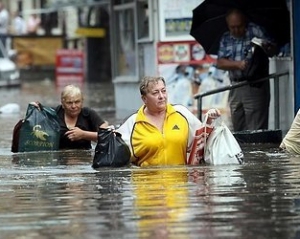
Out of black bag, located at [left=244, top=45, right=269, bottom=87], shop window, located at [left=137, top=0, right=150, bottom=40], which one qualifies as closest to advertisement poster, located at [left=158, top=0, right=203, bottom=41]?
shop window, located at [left=137, top=0, right=150, bottom=40]

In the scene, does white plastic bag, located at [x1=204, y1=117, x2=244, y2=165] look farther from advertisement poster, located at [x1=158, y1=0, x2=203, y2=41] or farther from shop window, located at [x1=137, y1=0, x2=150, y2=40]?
shop window, located at [x1=137, y1=0, x2=150, y2=40]

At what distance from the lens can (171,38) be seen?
1864 centimetres

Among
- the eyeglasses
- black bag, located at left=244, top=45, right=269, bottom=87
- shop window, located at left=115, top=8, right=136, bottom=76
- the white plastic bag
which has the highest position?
shop window, located at left=115, top=8, right=136, bottom=76

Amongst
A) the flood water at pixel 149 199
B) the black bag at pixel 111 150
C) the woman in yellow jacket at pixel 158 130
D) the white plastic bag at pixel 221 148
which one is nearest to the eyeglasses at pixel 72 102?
the flood water at pixel 149 199

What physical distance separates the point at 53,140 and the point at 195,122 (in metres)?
2.27

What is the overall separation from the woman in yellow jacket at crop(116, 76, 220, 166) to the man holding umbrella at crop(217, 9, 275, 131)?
11.2 feet

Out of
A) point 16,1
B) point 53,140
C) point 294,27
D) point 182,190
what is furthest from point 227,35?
point 16,1

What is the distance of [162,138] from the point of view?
428 inches

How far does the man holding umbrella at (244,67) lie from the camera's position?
47.1ft

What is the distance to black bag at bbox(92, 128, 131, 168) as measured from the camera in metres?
10.9

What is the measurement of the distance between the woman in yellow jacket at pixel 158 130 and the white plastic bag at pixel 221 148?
16 centimetres

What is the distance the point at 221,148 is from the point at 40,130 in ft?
8.29

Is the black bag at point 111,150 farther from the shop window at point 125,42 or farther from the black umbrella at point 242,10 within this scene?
the shop window at point 125,42

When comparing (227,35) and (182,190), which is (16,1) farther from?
(182,190)
